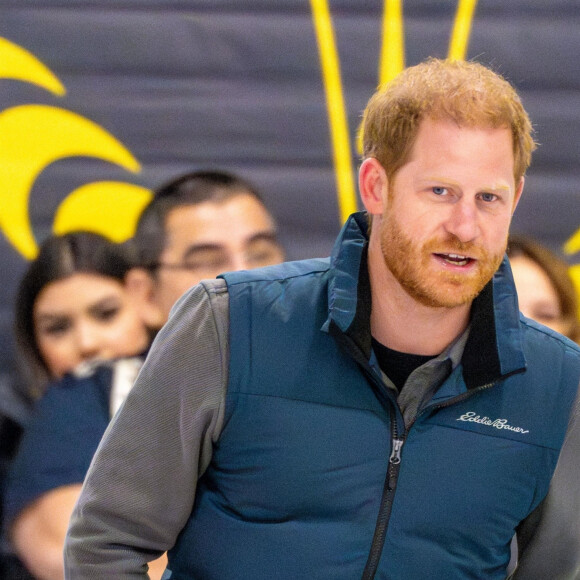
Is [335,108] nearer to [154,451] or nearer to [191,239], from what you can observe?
[191,239]

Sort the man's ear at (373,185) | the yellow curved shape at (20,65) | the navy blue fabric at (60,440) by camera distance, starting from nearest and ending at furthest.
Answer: the man's ear at (373,185), the navy blue fabric at (60,440), the yellow curved shape at (20,65)

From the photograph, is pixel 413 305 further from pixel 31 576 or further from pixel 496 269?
pixel 31 576

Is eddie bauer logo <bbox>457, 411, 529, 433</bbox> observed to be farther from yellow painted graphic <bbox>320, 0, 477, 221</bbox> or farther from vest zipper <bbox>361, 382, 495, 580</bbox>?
yellow painted graphic <bbox>320, 0, 477, 221</bbox>

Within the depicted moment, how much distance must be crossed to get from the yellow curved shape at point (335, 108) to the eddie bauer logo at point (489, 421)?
1307mm

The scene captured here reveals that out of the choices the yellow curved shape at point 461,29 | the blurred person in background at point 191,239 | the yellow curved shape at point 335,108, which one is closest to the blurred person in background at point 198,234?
the blurred person in background at point 191,239

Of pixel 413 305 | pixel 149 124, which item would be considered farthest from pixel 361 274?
pixel 149 124

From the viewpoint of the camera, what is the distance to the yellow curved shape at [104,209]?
101 inches

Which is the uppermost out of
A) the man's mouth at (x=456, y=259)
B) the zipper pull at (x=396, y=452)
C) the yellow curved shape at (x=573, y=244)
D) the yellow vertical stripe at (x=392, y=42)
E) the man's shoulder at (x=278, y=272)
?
the yellow vertical stripe at (x=392, y=42)

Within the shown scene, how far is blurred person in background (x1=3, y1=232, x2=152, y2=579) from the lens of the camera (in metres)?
2.54

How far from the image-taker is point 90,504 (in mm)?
1298

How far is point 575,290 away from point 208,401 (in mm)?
1637

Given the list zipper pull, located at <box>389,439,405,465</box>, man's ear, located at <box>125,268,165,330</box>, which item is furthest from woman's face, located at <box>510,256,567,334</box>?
zipper pull, located at <box>389,439,405,465</box>

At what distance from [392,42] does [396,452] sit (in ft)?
5.23

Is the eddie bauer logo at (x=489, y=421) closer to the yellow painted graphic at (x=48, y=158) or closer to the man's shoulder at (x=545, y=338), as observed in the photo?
the man's shoulder at (x=545, y=338)
